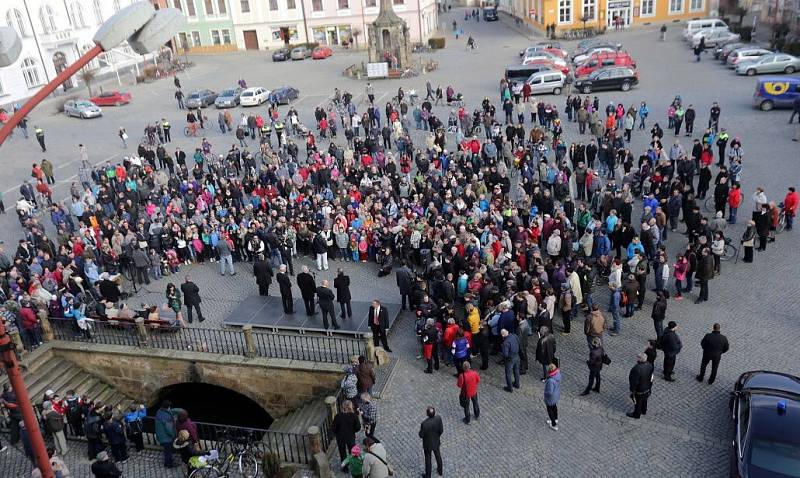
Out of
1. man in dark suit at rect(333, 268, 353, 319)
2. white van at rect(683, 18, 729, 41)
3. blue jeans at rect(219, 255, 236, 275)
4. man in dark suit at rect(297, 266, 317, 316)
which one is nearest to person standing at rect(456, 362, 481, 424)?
man in dark suit at rect(333, 268, 353, 319)

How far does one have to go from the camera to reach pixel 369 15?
62.4 m

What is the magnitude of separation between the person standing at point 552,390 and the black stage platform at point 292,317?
194 inches

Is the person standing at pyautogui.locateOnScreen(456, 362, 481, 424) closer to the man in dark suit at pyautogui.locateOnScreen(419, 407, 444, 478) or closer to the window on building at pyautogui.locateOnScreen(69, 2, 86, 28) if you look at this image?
the man in dark suit at pyautogui.locateOnScreen(419, 407, 444, 478)

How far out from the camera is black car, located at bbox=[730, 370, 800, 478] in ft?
30.9

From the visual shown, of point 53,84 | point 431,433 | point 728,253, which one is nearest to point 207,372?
point 431,433

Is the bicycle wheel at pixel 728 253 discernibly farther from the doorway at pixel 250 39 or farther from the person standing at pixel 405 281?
the doorway at pixel 250 39

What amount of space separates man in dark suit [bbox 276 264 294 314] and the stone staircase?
4.64 meters

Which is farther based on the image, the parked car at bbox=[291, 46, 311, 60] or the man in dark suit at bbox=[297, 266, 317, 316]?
the parked car at bbox=[291, 46, 311, 60]

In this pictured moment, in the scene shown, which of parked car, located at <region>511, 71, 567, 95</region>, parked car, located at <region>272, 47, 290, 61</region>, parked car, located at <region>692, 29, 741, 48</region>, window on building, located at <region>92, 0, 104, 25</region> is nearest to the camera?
parked car, located at <region>511, 71, 567, 95</region>

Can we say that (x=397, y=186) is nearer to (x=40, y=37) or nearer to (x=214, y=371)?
(x=214, y=371)

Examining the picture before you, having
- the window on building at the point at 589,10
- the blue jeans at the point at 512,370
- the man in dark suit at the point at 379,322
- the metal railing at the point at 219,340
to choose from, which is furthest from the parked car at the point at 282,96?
the blue jeans at the point at 512,370

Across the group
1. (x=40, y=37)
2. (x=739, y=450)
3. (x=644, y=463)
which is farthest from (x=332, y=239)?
(x=40, y=37)

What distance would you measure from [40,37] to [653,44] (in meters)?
47.9

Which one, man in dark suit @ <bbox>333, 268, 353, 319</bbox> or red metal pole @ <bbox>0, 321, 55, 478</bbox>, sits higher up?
red metal pole @ <bbox>0, 321, 55, 478</bbox>
